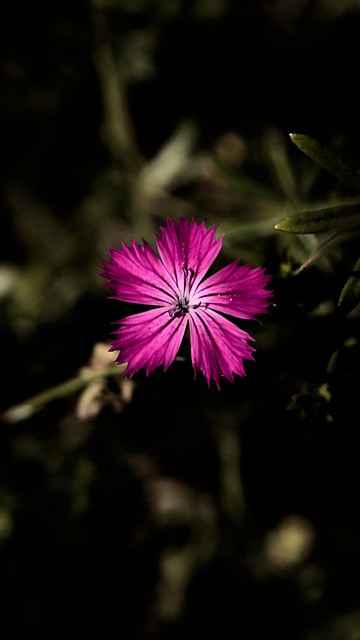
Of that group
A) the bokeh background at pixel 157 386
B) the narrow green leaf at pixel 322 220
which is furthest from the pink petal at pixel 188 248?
the bokeh background at pixel 157 386

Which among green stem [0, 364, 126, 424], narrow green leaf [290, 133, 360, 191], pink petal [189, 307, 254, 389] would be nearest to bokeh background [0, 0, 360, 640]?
green stem [0, 364, 126, 424]

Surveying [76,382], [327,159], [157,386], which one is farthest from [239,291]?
[157,386]

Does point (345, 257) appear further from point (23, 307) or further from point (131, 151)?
point (23, 307)

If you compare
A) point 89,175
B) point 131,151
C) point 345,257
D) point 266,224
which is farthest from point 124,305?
point 89,175

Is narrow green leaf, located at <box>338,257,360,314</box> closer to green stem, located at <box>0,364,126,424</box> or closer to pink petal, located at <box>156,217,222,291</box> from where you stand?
pink petal, located at <box>156,217,222,291</box>

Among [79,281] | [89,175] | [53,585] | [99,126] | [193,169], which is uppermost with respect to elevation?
[99,126]

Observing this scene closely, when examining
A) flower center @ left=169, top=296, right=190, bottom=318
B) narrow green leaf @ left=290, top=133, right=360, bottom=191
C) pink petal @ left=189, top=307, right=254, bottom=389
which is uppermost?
narrow green leaf @ left=290, top=133, right=360, bottom=191

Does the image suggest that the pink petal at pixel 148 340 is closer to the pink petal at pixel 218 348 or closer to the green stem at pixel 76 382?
the pink petal at pixel 218 348
